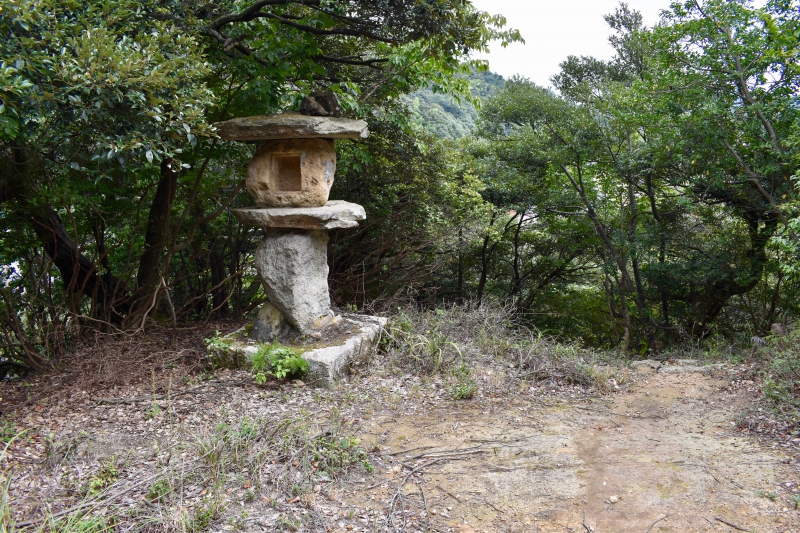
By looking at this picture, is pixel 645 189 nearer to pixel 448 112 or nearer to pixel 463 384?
pixel 463 384

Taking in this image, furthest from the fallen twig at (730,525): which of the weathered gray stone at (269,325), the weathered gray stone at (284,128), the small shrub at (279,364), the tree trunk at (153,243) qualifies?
the tree trunk at (153,243)

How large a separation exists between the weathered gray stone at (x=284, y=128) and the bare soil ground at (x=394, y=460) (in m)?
2.35

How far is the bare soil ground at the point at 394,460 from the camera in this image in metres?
3.16

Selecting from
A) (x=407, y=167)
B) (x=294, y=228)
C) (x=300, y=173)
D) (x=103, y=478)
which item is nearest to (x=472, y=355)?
(x=294, y=228)

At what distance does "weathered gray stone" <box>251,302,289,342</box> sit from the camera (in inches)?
230

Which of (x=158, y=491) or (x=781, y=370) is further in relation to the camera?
(x=781, y=370)

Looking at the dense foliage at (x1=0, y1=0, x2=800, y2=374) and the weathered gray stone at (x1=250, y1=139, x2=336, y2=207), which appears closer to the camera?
the dense foliage at (x1=0, y1=0, x2=800, y2=374)

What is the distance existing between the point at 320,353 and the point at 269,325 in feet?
2.65

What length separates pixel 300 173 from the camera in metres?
5.80

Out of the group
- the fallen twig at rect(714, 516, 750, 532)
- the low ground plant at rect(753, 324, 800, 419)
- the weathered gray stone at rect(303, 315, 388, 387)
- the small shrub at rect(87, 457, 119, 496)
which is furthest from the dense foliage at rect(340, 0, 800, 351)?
the small shrub at rect(87, 457, 119, 496)

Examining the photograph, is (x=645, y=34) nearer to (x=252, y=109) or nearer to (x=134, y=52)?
(x=252, y=109)

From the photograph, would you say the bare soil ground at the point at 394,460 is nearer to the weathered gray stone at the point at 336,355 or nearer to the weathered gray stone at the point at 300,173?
the weathered gray stone at the point at 336,355

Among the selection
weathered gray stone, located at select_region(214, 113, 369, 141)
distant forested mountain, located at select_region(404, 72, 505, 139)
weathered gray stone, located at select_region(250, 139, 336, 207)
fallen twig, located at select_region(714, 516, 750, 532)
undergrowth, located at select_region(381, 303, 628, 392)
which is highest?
distant forested mountain, located at select_region(404, 72, 505, 139)

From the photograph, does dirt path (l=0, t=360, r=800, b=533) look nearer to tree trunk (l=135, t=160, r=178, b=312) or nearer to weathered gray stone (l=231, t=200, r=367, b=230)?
weathered gray stone (l=231, t=200, r=367, b=230)
